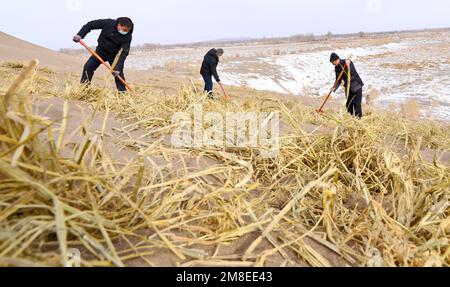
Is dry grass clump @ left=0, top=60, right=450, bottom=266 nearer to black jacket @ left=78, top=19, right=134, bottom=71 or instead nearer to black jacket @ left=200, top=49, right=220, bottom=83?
black jacket @ left=78, top=19, right=134, bottom=71

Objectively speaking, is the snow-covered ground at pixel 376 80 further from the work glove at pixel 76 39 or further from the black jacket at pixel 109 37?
the work glove at pixel 76 39

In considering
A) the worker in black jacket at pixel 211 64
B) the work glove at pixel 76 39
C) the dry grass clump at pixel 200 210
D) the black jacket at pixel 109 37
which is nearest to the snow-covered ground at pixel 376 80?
the worker in black jacket at pixel 211 64

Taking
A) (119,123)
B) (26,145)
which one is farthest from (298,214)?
(119,123)

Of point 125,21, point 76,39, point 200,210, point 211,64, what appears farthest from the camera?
point 211,64

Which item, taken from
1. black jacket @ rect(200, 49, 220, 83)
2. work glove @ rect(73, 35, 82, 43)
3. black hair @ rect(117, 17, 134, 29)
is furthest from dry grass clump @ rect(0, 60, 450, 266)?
black jacket @ rect(200, 49, 220, 83)

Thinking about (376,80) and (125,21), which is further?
(376,80)

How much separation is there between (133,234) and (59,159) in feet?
0.98

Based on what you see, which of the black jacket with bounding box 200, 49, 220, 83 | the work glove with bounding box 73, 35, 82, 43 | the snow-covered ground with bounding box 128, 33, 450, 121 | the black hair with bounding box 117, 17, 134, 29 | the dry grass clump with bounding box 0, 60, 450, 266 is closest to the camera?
the dry grass clump with bounding box 0, 60, 450, 266

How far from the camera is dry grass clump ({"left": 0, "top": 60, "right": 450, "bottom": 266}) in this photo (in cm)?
86

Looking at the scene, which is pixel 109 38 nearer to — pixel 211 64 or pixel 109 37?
pixel 109 37

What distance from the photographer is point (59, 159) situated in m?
0.95

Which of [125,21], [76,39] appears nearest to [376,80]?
[125,21]

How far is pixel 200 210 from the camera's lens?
1.16 meters
